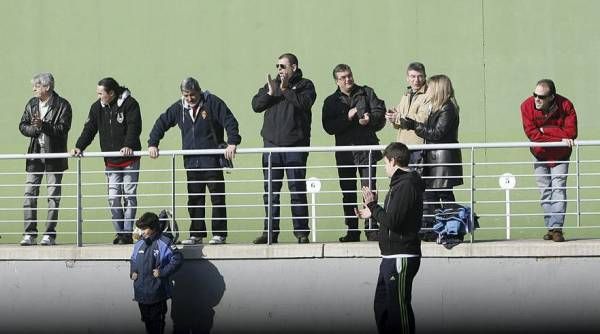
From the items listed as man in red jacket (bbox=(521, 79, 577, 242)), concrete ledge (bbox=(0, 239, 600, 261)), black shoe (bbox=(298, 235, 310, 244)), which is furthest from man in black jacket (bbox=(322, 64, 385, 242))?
man in red jacket (bbox=(521, 79, 577, 242))

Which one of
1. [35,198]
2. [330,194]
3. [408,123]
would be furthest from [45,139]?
[330,194]

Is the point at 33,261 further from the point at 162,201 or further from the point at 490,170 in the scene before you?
the point at 490,170

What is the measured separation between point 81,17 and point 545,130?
260 inches

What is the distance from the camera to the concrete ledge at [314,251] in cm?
1283

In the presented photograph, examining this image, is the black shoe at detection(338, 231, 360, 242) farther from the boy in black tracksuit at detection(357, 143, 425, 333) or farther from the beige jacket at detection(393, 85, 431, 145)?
the boy in black tracksuit at detection(357, 143, 425, 333)

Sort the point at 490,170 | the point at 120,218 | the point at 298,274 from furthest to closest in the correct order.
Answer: the point at 490,170 < the point at 120,218 < the point at 298,274

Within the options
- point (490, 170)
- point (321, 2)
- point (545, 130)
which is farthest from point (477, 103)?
point (545, 130)

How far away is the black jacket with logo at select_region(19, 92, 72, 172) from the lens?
14.2 m

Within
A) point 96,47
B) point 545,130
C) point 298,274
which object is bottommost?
point 298,274

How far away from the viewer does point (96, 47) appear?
17.7m

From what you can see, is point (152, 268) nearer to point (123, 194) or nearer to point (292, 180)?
point (123, 194)

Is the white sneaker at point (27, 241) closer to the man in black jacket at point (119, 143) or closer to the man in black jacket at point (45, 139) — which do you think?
the man in black jacket at point (45, 139)

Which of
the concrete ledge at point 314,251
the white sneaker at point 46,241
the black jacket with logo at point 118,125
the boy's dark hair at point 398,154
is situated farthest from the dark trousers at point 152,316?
the boy's dark hair at point 398,154

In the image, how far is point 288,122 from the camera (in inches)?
538
